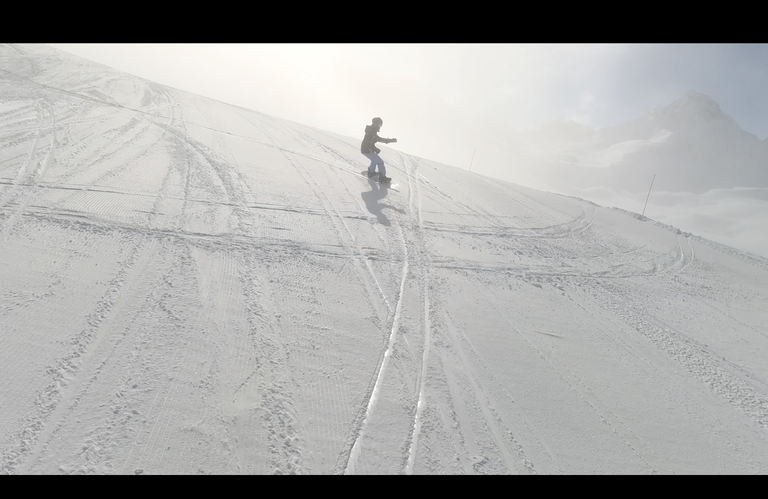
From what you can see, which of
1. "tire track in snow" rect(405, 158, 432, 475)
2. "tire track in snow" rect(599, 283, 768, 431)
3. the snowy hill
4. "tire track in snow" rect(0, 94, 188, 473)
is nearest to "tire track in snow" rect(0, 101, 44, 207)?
"tire track in snow" rect(0, 94, 188, 473)

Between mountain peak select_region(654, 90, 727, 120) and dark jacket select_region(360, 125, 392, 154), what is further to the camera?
mountain peak select_region(654, 90, 727, 120)

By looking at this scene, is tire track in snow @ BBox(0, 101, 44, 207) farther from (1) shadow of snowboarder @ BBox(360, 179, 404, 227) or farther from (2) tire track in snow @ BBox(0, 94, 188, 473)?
(1) shadow of snowboarder @ BBox(360, 179, 404, 227)

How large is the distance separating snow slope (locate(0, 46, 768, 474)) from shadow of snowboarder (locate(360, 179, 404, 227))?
0.15 meters

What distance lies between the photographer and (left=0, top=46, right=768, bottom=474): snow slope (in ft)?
8.55

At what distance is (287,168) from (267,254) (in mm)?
4439

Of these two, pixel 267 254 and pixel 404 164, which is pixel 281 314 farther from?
pixel 404 164

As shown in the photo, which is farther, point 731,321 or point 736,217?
point 736,217

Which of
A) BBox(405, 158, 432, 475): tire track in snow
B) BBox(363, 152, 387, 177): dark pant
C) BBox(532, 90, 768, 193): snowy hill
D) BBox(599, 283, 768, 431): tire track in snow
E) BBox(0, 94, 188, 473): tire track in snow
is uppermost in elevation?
BBox(532, 90, 768, 193): snowy hill

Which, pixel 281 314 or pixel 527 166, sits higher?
pixel 527 166

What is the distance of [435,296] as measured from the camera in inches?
188

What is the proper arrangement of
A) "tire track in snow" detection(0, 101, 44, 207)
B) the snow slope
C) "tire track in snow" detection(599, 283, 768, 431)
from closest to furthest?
the snow slope
"tire track in snow" detection(599, 283, 768, 431)
"tire track in snow" detection(0, 101, 44, 207)

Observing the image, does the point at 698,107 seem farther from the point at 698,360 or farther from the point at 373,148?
the point at 698,360

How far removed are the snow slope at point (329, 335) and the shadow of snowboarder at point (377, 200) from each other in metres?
0.15
